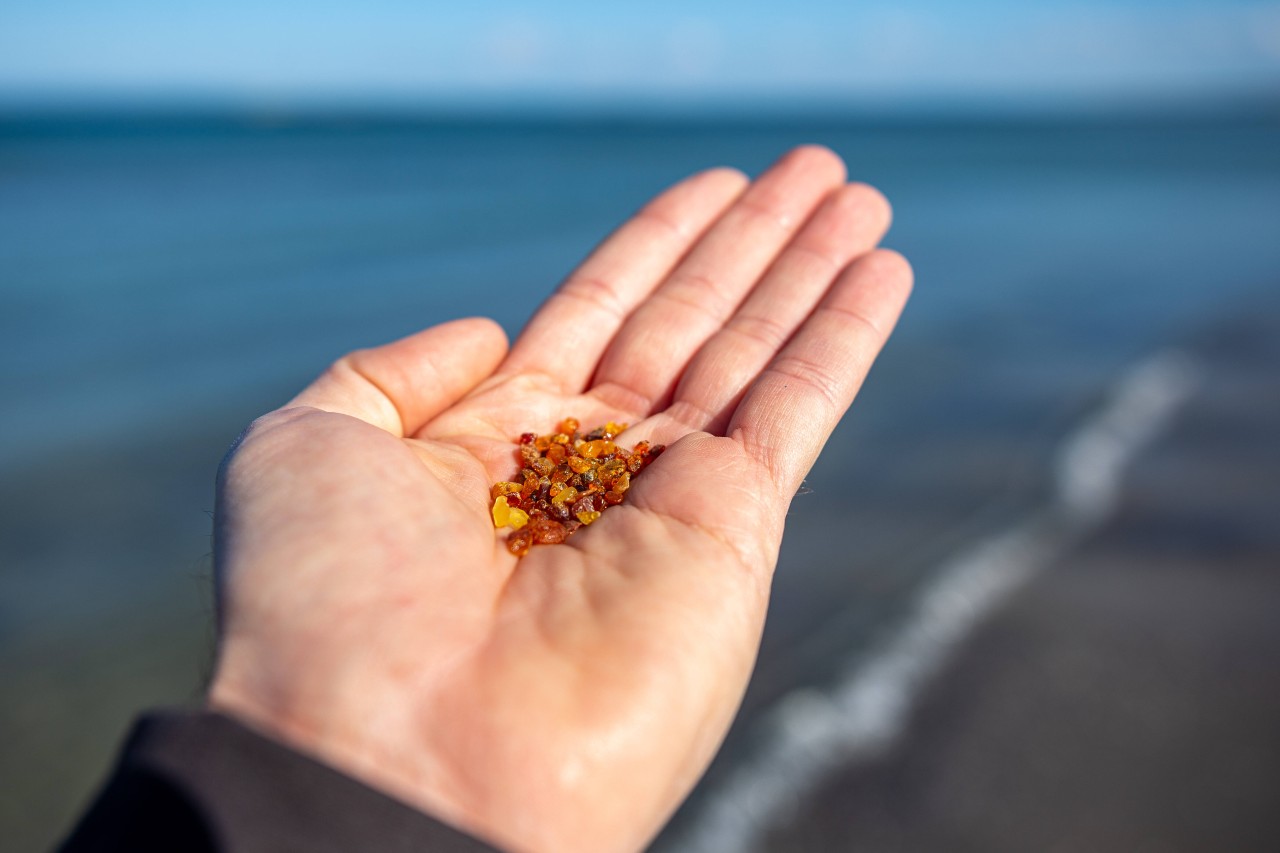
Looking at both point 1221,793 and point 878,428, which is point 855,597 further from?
point 878,428

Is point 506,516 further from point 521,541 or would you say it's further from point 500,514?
point 521,541

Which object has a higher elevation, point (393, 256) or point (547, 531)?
point (547, 531)

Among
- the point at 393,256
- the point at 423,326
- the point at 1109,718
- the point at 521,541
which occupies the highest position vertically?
the point at 521,541

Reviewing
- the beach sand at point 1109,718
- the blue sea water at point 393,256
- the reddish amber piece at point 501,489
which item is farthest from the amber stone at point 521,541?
the blue sea water at point 393,256

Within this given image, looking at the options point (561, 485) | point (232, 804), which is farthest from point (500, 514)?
point (232, 804)

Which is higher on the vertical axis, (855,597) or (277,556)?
(277,556)

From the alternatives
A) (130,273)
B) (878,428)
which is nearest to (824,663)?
(878,428)
